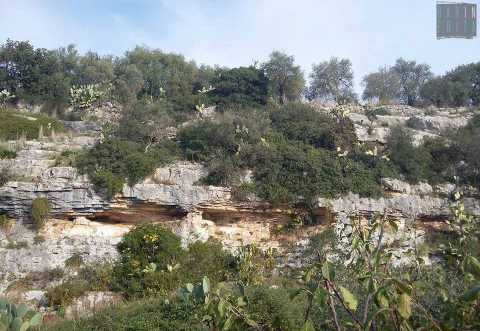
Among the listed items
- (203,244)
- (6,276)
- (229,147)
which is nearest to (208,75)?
(229,147)

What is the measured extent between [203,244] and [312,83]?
973 inches

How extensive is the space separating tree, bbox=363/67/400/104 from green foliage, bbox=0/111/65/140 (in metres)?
26.3

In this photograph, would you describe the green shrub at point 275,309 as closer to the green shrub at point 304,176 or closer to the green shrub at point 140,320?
the green shrub at point 140,320

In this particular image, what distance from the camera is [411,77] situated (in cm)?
4112

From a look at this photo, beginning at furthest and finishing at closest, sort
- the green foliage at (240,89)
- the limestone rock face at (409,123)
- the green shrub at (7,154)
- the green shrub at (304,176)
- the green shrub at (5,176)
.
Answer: the green foliage at (240,89) < the limestone rock face at (409,123) < the green shrub at (304,176) < the green shrub at (7,154) < the green shrub at (5,176)

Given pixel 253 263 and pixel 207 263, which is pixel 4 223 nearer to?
pixel 207 263

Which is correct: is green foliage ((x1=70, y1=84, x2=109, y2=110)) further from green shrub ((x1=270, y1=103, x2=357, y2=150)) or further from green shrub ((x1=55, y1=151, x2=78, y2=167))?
green shrub ((x1=270, y1=103, x2=357, y2=150))

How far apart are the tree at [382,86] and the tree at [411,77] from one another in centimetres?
81

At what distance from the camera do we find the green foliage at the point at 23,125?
71.6 ft

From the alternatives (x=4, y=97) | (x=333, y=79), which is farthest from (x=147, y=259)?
(x=333, y=79)

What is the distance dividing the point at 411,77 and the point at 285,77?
49.2ft

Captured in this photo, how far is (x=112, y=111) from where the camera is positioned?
93.4 feet

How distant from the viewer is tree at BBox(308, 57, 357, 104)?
37.2 metres

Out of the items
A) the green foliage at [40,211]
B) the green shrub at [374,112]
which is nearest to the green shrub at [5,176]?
the green foliage at [40,211]
